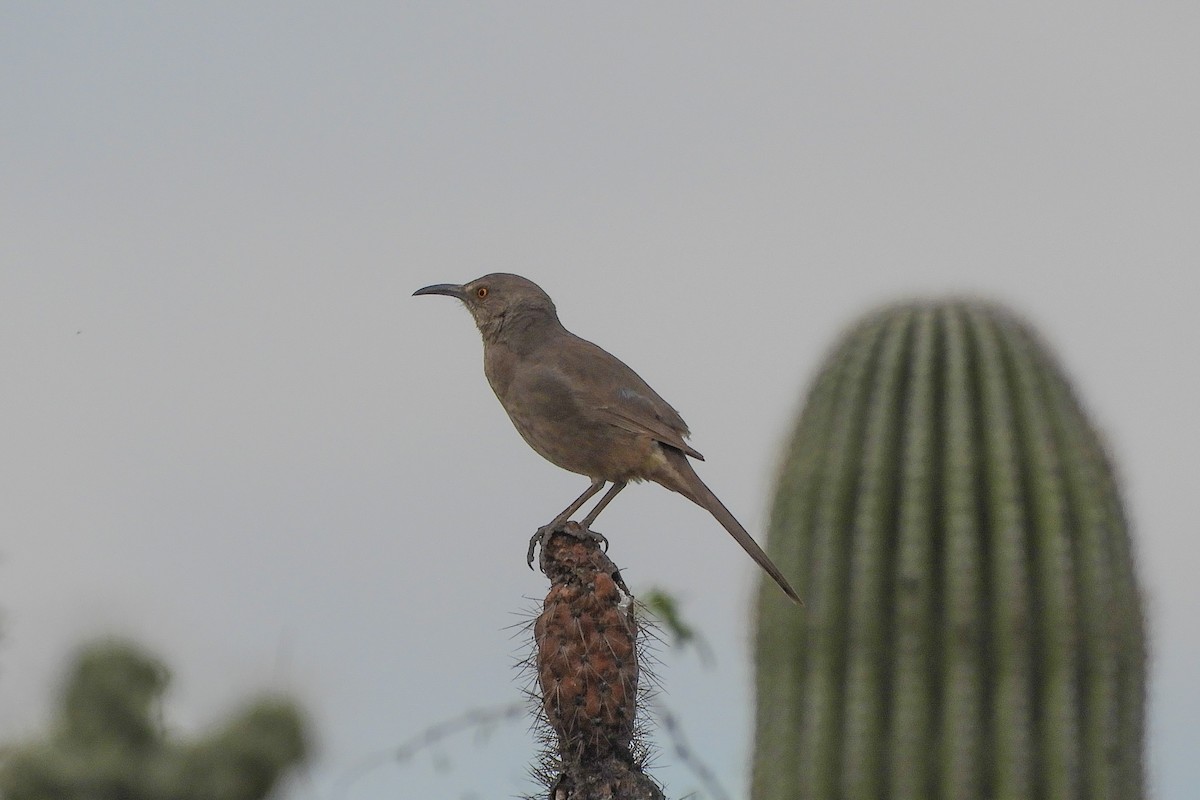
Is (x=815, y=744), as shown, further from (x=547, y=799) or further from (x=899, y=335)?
(x=547, y=799)

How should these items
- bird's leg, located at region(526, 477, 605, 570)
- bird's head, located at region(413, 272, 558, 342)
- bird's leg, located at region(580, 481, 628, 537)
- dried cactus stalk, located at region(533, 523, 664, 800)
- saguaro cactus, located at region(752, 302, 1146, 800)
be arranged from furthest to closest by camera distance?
saguaro cactus, located at region(752, 302, 1146, 800)
bird's head, located at region(413, 272, 558, 342)
bird's leg, located at region(580, 481, 628, 537)
bird's leg, located at region(526, 477, 605, 570)
dried cactus stalk, located at region(533, 523, 664, 800)

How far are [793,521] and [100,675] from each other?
450cm

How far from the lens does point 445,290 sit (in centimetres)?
639

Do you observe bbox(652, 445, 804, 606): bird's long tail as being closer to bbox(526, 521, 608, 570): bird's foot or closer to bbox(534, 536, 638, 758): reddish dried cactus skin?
bbox(526, 521, 608, 570): bird's foot

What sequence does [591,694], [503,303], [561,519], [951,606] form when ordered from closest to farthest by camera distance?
[591,694] → [561,519] → [503,303] → [951,606]

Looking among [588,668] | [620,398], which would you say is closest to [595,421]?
[620,398]

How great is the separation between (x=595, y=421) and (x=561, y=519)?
401mm

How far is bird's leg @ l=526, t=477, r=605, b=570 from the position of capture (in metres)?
4.93

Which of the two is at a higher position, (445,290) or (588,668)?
(445,290)

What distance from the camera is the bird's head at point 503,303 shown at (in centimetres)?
612

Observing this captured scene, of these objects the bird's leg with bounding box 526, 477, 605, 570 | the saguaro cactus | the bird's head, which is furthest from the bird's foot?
the saguaro cactus

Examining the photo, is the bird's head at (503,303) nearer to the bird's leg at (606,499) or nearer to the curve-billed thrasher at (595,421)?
the curve-billed thrasher at (595,421)

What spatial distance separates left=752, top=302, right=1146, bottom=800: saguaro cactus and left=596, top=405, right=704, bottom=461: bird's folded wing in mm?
1630

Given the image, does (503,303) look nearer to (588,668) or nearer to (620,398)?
(620,398)
